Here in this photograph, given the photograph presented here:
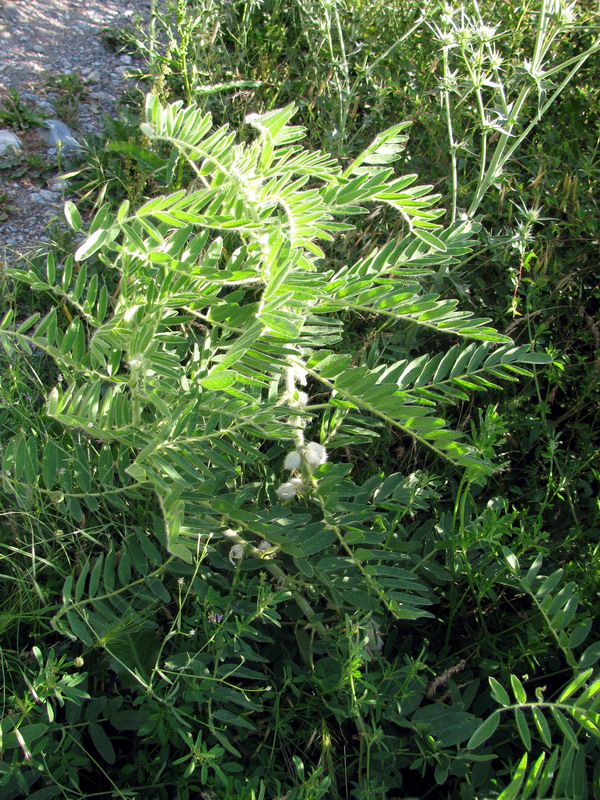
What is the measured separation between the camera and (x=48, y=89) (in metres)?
3.53

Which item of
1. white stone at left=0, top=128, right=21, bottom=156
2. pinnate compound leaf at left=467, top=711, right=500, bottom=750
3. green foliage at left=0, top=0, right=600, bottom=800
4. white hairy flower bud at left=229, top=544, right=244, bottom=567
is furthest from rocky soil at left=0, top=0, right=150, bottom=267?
pinnate compound leaf at left=467, top=711, right=500, bottom=750

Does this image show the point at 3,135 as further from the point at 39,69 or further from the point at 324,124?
the point at 324,124

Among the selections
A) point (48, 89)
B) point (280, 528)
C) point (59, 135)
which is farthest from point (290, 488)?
point (48, 89)

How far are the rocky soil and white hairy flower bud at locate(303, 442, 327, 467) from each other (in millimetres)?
1590

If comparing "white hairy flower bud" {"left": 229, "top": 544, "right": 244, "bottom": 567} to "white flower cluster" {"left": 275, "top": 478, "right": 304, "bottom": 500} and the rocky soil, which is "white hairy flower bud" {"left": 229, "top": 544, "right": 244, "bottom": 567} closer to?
"white flower cluster" {"left": 275, "top": 478, "right": 304, "bottom": 500}

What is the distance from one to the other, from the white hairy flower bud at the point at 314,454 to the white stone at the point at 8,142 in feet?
7.47

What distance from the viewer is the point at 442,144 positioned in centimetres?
280

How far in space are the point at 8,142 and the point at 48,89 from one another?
55 cm

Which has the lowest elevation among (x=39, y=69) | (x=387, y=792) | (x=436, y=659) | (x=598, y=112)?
(x=387, y=792)

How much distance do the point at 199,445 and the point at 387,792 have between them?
3.09 ft

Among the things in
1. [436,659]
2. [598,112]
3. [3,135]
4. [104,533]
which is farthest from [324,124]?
[436,659]

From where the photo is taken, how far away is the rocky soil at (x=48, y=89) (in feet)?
9.67

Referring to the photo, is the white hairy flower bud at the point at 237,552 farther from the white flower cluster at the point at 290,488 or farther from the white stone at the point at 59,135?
the white stone at the point at 59,135

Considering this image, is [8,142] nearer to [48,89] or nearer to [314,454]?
[48,89]
